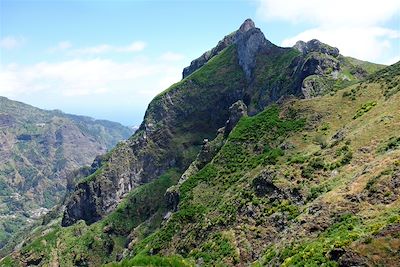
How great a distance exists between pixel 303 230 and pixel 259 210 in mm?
26264

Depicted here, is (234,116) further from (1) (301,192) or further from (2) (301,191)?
(1) (301,192)

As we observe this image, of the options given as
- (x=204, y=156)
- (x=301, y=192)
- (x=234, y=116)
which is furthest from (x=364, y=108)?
(x=234, y=116)

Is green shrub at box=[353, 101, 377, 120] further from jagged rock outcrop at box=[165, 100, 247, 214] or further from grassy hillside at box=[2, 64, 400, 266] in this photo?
jagged rock outcrop at box=[165, 100, 247, 214]

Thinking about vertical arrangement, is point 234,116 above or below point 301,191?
above

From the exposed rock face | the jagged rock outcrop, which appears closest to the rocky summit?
the jagged rock outcrop

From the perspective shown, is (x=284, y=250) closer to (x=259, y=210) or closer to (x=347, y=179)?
(x=347, y=179)

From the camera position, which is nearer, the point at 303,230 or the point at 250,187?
the point at 303,230

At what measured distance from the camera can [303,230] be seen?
229 feet

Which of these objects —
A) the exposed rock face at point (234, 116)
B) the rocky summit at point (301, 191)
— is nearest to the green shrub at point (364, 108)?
the rocky summit at point (301, 191)

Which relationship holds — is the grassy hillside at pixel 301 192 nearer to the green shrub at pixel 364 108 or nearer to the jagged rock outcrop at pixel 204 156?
the green shrub at pixel 364 108

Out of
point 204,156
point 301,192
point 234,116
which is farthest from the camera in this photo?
point 234,116

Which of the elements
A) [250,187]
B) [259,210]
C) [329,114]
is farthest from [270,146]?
[259,210]

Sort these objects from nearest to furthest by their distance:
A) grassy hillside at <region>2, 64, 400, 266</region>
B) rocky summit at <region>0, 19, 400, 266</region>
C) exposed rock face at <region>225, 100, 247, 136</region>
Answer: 1. grassy hillside at <region>2, 64, 400, 266</region>
2. rocky summit at <region>0, 19, 400, 266</region>
3. exposed rock face at <region>225, 100, 247, 136</region>

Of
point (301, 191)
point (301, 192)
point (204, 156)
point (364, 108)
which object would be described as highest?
point (364, 108)
